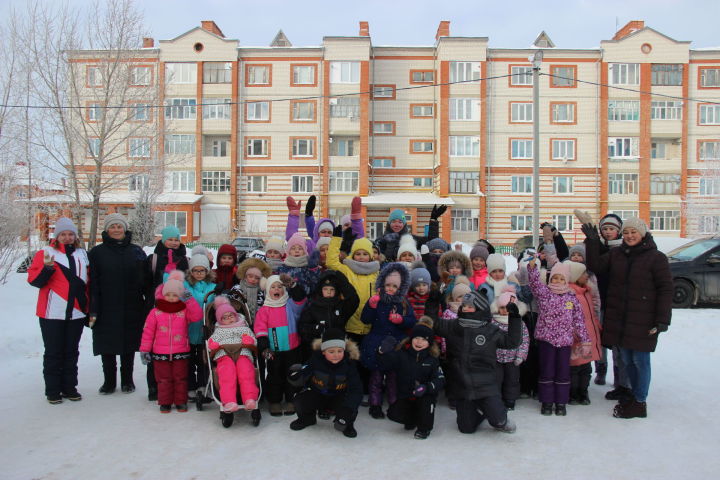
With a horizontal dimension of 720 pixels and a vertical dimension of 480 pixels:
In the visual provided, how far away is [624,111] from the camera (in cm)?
3934

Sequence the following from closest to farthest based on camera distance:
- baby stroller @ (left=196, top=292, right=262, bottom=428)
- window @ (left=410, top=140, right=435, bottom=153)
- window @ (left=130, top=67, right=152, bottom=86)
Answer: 1. baby stroller @ (left=196, top=292, right=262, bottom=428)
2. window @ (left=130, top=67, right=152, bottom=86)
3. window @ (left=410, top=140, right=435, bottom=153)

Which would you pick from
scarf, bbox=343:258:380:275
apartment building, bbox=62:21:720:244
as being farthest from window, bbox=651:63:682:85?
scarf, bbox=343:258:380:275

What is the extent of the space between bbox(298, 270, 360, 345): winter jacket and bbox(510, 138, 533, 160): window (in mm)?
36229


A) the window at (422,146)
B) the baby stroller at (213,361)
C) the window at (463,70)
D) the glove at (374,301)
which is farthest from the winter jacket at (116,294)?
the window at (422,146)

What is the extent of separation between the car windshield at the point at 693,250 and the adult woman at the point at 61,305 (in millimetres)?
12709

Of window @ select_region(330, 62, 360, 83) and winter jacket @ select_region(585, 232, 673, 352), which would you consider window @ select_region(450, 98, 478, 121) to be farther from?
winter jacket @ select_region(585, 232, 673, 352)

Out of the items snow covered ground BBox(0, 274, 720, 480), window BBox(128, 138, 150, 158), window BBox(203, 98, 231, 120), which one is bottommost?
snow covered ground BBox(0, 274, 720, 480)

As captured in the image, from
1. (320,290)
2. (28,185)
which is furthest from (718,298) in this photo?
(28,185)

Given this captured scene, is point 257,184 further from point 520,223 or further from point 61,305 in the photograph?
point 61,305

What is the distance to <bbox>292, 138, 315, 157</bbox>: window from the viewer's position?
39.6 meters

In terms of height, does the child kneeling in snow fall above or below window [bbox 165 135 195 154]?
below

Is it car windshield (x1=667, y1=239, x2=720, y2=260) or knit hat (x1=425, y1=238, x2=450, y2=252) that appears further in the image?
car windshield (x1=667, y1=239, x2=720, y2=260)

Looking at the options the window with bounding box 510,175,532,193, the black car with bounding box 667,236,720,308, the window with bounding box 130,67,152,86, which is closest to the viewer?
the black car with bounding box 667,236,720,308

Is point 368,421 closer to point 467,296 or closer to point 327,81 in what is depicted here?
point 467,296
